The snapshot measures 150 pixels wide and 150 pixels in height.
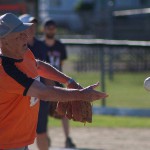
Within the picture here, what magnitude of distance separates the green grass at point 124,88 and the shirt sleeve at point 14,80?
9100 mm

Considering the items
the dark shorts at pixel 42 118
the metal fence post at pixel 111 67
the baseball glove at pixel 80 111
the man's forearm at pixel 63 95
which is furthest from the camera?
the metal fence post at pixel 111 67

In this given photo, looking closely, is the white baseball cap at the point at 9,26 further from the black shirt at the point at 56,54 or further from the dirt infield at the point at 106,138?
the black shirt at the point at 56,54

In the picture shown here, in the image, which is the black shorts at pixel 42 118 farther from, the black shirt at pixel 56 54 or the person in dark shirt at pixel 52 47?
the black shirt at pixel 56 54

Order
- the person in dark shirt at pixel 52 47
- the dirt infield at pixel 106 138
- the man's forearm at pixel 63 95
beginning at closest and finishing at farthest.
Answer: the man's forearm at pixel 63 95 → the dirt infield at pixel 106 138 → the person in dark shirt at pixel 52 47

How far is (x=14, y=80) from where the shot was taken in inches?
209

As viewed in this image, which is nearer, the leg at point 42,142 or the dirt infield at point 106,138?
the leg at point 42,142

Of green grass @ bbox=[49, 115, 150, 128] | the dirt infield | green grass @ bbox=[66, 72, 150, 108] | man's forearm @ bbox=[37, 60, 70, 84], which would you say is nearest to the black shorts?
the dirt infield

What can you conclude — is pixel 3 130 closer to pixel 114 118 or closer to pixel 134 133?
pixel 134 133

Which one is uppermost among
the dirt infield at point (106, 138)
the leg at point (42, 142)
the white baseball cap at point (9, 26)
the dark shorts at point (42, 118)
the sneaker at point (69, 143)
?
the white baseball cap at point (9, 26)

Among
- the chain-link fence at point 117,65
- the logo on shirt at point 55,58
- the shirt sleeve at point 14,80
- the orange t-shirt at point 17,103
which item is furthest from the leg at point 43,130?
the chain-link fence at point 117,65

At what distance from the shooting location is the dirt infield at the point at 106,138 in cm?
1020

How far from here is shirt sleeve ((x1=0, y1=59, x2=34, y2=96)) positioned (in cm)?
526

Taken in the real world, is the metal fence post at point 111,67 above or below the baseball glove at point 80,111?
below

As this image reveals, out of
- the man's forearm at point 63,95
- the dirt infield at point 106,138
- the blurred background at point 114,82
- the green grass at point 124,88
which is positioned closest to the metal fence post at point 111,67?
the blurred background at point 114,82
